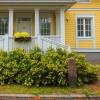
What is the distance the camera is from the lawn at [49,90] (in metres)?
15.0

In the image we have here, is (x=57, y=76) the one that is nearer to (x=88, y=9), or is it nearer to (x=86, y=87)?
(x=86, y=87)

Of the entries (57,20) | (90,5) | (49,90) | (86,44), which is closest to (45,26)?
(57,20)

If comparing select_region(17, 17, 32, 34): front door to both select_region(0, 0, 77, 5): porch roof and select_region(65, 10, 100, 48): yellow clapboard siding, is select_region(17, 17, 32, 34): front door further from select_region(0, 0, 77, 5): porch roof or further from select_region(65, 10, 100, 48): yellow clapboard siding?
select_region(0, 0, 77, 5): porch roof

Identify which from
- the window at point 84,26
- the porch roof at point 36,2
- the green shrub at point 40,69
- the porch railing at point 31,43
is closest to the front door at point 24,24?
the porch roof at point 36,2

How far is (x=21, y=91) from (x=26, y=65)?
1.68 metres

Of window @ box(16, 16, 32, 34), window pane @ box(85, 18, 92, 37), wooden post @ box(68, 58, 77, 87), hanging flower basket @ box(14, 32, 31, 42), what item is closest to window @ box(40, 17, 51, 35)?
window @ box(16, 16, 32, 34)

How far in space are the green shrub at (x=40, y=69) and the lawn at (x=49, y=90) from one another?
0.94 ft

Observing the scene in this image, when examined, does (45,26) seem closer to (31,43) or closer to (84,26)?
(84,26)

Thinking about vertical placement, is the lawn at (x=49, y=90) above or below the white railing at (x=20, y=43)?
below

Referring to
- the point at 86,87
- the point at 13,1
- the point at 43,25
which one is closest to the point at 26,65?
the point at 86,87

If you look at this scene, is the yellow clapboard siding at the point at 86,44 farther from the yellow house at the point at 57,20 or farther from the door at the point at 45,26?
the door at the point at 45,26

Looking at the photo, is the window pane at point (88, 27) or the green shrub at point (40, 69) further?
the window pane at point (88, 27)

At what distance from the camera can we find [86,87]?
16.2 meters

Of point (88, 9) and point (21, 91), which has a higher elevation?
point (88, 9)
